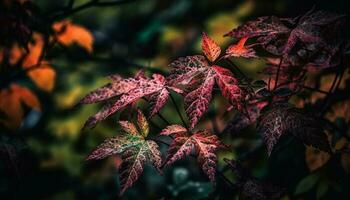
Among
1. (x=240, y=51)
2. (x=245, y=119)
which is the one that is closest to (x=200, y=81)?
(x=240, y=51)

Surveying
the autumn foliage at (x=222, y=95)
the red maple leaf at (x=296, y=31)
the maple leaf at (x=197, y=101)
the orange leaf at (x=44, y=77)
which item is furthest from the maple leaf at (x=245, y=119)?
the orange leaf at (x=44, y=77)

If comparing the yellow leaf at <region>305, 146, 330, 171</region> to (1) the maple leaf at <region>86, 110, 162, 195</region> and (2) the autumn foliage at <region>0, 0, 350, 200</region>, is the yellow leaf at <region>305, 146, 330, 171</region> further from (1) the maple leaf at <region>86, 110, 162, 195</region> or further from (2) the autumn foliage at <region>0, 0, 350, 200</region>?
(1) the maple leaf at <region>86, 110, 162, 195</region>

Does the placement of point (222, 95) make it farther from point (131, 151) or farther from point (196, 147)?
point (131, 151)

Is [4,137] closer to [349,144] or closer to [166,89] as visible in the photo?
[166,89]

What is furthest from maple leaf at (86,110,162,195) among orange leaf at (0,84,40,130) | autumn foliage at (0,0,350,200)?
orange leaf at (0,84,40,130)

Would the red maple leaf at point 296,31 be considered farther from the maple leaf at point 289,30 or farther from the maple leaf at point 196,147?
the maple leaf at point 196,147

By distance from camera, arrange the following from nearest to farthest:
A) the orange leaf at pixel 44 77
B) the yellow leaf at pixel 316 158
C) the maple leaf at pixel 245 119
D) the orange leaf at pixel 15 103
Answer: the maple leaf at pixel 245 119 → the yellow leaf at pixel 316 158 → the orange leaf at pixel 15 103 → the orange leaf at pixel 44 77

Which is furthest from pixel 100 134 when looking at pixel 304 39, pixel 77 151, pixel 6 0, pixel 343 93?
pixel 304 39
